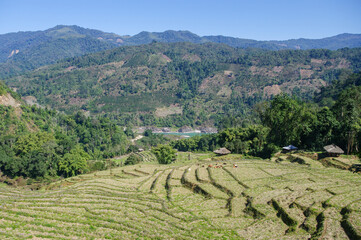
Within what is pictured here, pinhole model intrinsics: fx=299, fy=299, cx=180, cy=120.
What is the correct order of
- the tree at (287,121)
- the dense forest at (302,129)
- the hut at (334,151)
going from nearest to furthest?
the hut at (334,151), the dense forest at (302,129), the tree at (287,121)

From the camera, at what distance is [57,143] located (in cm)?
9325

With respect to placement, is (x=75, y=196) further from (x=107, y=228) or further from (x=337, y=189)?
(x=337, y=189)

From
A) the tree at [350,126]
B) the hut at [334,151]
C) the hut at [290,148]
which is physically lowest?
the hut at [290,148]

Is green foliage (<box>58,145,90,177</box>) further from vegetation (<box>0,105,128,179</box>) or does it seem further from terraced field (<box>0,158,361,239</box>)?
terraced field (<box>0,158,361,239</box>)

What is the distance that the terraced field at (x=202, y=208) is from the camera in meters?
24.9

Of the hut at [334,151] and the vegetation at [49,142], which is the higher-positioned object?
the hut at [334,151]

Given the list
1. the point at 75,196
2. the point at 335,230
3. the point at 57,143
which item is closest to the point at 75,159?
the point at 57,143

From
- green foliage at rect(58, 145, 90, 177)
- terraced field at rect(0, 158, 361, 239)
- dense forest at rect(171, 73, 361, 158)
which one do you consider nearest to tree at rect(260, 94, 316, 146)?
dense forest at rect(171, 73, 361, 158)

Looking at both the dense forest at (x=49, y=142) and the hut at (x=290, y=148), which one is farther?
the dense forest at (x=49, y=142)

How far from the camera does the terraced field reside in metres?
24.9

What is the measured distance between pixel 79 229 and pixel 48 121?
11606 centimetres

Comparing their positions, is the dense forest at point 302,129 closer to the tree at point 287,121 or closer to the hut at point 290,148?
the tree at point 287,121

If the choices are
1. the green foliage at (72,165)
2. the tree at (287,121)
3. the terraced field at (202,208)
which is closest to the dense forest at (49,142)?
the green foliage at (72,165)

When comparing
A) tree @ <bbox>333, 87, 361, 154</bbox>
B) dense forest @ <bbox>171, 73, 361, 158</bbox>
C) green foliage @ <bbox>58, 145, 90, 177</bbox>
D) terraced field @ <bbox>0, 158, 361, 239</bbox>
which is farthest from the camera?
green foliage @ <bbox>58, 145, 90, 177</bbox>
